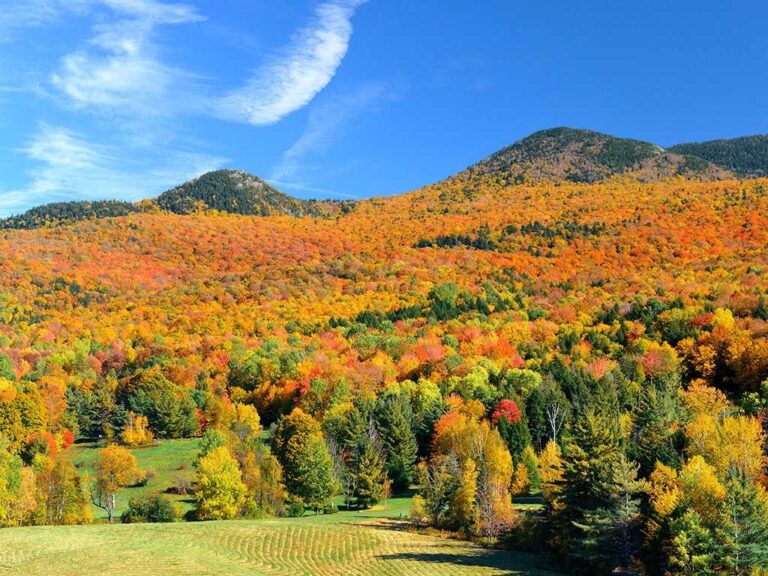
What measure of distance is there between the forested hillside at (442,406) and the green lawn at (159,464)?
5.67 ft

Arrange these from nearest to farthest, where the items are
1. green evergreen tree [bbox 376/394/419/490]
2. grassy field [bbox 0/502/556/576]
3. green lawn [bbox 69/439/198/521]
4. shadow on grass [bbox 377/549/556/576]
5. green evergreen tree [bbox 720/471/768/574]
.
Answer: green evergreen tree [bbox 720/471/768/574], grassy field [bbox 0/502/556/576], shadow on grass [bbox 377/549/556/576], green lawn [bbox 69/439/198/521], green evergreen tree [bbox 376/394/419/490]

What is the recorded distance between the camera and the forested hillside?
40594mm

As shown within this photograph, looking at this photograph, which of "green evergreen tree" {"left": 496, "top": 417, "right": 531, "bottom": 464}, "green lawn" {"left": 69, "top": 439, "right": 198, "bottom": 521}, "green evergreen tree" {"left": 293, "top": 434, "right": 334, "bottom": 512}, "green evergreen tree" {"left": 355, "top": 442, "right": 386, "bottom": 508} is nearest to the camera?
"green evergreen tree" {"left": 293, "top": 434, "right": 334, "bottom": 512}

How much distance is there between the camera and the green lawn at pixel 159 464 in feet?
231

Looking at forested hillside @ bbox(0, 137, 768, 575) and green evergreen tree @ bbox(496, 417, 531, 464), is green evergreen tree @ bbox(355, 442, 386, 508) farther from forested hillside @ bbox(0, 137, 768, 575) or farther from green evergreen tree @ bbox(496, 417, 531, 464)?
green evergreen tree @ bbox(496, 417, 531, 464)

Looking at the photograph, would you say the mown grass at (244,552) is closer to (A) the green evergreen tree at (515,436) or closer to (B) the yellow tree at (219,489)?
(B) the yellow tree at (219,489)

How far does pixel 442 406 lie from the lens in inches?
Answer: 3504

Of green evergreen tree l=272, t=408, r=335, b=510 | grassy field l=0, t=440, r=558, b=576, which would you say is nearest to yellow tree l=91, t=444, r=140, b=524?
grassy field l=0, t=440, r=558, b=576

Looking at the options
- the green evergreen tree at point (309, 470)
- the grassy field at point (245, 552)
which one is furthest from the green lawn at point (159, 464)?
the grassy field at point (245, 552)

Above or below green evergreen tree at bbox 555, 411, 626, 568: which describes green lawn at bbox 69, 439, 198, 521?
below

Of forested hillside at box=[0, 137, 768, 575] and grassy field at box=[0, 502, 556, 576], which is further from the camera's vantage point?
forested hillside at box=[0, 137, 768, 575]

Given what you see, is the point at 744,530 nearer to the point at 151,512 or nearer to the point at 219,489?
the point at 219,489

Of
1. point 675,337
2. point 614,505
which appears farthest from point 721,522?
point 675,337

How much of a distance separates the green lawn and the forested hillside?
173cm
